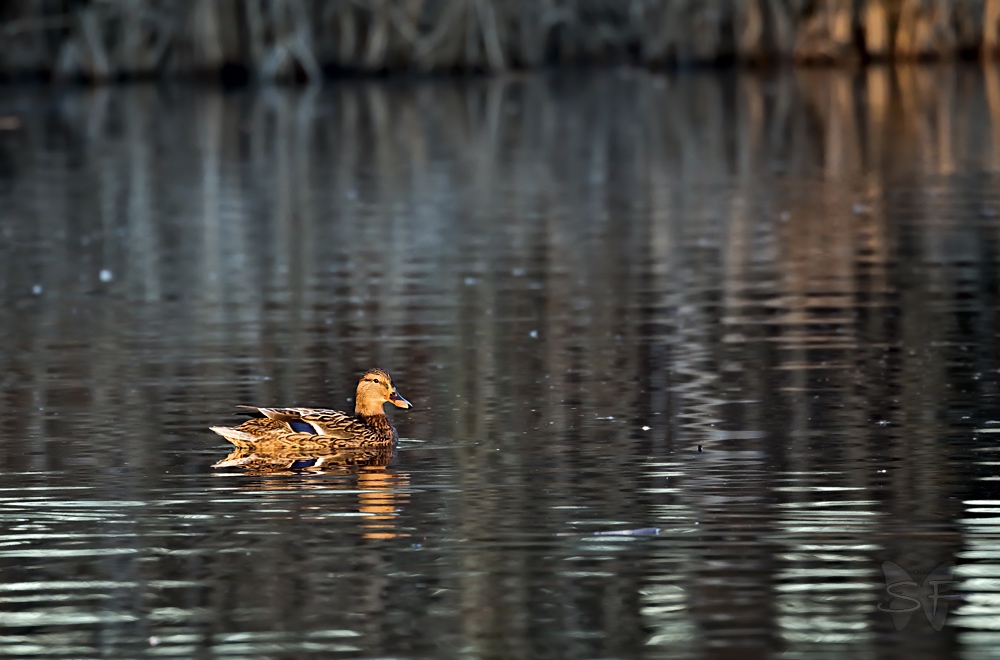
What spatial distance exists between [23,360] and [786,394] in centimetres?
390

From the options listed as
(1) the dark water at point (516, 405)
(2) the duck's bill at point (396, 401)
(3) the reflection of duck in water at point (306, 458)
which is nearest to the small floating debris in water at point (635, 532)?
(1) the dark water at point (516, 405)

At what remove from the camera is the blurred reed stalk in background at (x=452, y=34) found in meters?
39.7

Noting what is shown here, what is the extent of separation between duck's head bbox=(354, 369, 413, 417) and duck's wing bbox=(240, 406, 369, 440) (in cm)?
22

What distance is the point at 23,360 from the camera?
12.0 metres

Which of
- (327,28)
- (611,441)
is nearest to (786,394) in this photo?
(611,441)

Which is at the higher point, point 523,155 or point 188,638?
point 188,638

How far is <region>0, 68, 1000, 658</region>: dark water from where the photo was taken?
6.75 metres

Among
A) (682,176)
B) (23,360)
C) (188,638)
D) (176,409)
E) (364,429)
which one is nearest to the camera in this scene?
(188,638)

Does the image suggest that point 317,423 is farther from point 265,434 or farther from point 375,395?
point 375,395

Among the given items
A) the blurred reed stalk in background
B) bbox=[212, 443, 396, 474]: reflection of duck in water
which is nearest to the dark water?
bbox=[212, 443, 396, 474]: reflection of duck in water

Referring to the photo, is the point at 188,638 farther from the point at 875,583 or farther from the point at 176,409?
the point at 176,409

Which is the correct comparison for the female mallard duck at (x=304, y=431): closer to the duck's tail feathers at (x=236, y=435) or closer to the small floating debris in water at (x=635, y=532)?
the duck's tail feathers at (x=236, y=435)

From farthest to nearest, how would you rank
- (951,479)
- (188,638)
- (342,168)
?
(342,168), (951,479), (188,638)

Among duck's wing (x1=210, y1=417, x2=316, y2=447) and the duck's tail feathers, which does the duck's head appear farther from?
the duck's tail feathers
